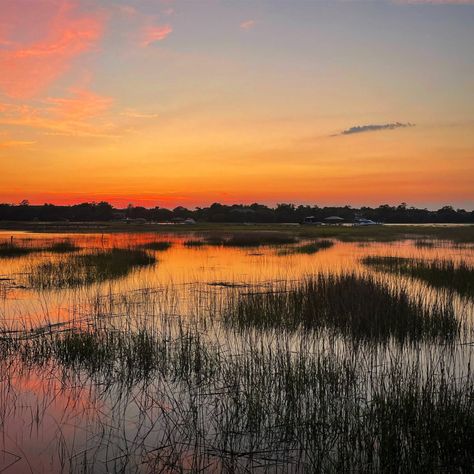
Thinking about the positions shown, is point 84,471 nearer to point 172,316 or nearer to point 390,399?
point 390,399

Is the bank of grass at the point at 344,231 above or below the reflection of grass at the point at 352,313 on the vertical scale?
above

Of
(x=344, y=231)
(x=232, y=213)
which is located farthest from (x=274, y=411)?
(x=232, y=213)

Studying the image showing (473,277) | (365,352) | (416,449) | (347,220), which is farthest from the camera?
(347,220)

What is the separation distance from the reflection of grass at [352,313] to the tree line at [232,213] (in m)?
126

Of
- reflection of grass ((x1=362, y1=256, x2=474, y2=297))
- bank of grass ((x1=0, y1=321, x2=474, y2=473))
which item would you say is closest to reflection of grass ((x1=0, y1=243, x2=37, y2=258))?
reflection of grass ((x1=362, y1=256, x2=474, y2=297))

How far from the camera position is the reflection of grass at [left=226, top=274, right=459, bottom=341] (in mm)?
11883

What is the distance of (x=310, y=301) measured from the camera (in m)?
14.3

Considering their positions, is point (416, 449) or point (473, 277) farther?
point (473, 277)

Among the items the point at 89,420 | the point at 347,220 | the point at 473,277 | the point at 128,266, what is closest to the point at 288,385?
the point at 89,420

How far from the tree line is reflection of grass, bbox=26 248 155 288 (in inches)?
4344

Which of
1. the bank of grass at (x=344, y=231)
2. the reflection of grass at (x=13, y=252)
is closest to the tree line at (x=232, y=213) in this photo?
the bank of grass at (x=344, y=231)

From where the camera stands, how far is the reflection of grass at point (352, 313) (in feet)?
39.0

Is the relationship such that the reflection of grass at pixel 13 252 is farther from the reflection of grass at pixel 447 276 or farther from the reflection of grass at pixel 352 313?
the reflection of grass at pixel 447 276

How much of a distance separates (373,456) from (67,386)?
17.5 feet
